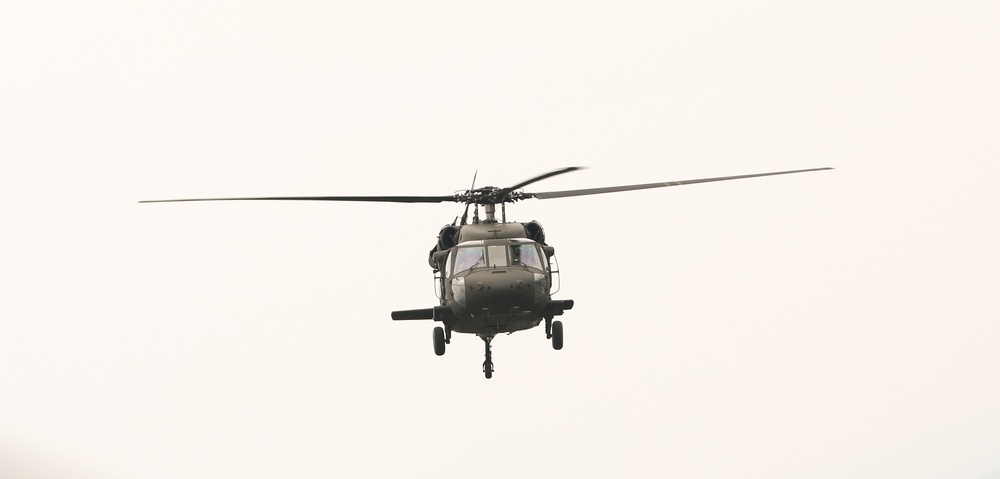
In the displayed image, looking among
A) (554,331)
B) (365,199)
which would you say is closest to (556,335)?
(554,331)

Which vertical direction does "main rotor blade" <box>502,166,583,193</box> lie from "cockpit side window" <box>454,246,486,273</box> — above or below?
above

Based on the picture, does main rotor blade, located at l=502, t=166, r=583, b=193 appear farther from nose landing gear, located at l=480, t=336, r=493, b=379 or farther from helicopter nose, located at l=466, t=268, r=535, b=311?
nose landing gear, located at l=480, t=336, r=493, b=379

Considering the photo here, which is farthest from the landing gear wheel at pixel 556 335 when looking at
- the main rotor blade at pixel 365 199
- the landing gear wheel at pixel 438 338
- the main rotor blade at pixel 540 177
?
the main rotor blade at pixel 365 199

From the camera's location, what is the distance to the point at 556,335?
23.8 meters

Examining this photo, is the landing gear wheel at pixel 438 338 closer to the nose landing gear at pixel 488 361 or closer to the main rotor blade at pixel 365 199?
the nose landing gear at pixel 488 361

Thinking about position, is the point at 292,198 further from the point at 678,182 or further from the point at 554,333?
the point at 678,182

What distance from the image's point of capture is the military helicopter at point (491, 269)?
21.7 m

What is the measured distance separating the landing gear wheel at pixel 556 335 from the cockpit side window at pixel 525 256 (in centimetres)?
174

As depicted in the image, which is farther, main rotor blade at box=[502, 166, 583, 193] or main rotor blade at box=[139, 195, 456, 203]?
main rotor blade at box=[139, 195, 456, 203]

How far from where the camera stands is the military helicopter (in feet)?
71.3

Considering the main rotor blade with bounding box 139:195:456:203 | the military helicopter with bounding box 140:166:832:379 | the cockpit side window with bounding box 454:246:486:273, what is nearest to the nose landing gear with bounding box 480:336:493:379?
the military helicopter with bounding box 140:166:832:379

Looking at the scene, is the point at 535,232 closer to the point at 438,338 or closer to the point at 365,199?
the point at 438,338

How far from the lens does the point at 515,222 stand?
24.0 metres

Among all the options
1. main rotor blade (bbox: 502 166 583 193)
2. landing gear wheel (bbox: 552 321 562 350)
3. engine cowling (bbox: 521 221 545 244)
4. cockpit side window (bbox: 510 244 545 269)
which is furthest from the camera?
engine cowling (bbox: 521 221 545 244)
